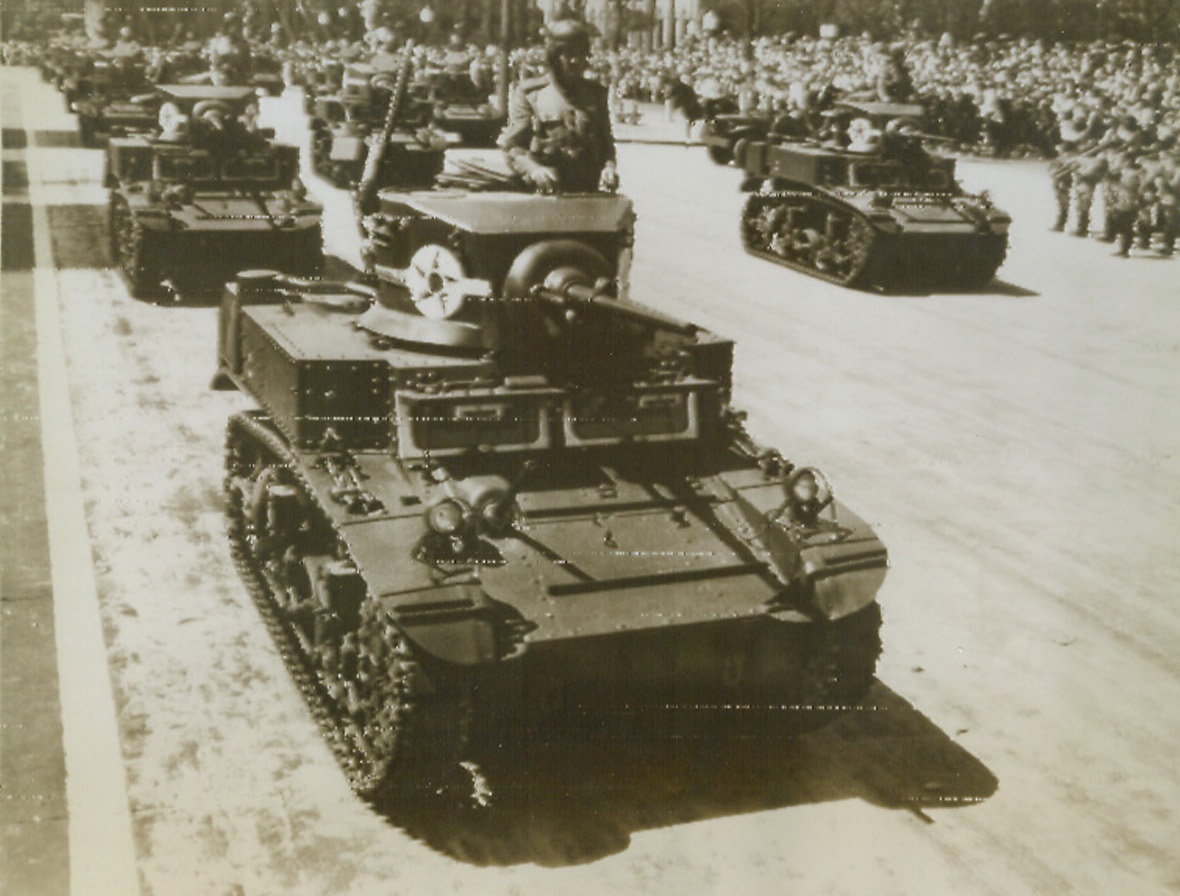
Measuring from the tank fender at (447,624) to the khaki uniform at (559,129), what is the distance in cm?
397

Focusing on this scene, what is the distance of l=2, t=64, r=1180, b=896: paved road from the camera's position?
7.38 metres

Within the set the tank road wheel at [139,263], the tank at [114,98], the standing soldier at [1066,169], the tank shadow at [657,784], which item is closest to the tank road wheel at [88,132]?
the tank at [114,98]

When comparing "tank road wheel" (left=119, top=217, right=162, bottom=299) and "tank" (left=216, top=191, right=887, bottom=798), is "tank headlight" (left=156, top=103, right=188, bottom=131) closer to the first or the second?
"tank road wheel" (left=119, top=217, right=162, bottom=299)

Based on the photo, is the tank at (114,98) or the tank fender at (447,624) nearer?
the tank fender at (447,624)

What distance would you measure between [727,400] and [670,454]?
733mm

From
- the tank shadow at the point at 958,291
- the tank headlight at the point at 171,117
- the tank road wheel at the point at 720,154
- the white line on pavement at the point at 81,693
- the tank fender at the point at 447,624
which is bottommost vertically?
the white line on pavement at the point at 81,693

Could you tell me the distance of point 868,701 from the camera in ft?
29.9

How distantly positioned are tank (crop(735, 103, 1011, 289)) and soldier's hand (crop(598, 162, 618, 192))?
429 inches

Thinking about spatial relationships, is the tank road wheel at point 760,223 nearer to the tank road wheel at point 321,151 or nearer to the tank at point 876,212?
the tank at point 876,212

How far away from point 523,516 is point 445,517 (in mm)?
839

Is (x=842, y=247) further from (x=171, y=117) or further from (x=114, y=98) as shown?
(x=114, y=98)

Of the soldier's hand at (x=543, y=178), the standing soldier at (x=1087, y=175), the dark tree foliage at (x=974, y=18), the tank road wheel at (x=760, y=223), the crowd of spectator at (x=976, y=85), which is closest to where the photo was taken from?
the soldier's hand at (x=543, y=178)

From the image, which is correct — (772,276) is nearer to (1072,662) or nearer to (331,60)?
(1072,662)

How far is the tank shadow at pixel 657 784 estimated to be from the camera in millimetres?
7582
